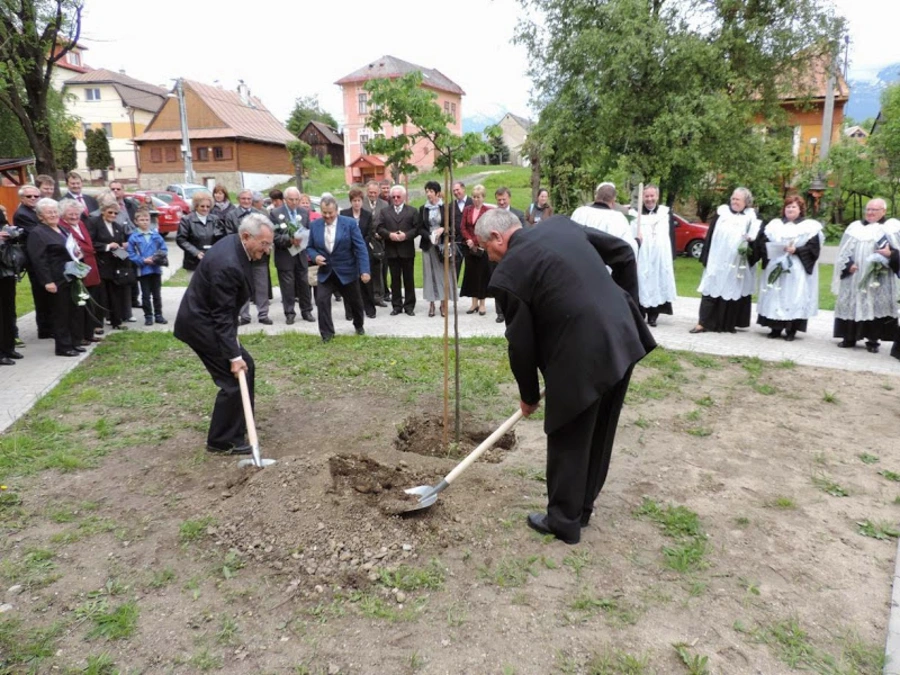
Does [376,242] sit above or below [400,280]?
above

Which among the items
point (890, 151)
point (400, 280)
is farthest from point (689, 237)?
point (400, 280)

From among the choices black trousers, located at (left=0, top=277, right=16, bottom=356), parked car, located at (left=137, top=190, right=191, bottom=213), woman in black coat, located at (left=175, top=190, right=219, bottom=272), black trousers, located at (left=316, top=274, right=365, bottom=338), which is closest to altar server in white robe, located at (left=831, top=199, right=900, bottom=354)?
black trousers, located at (left=316, top=274, right=365, bottom=338)

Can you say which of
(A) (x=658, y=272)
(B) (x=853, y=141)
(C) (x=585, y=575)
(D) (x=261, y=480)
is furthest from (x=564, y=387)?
(B) (x=853, y=141)

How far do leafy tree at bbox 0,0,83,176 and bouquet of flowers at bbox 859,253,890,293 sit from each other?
1607 cm

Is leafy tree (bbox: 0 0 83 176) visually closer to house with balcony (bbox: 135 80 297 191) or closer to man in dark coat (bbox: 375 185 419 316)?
man in dark coat (bbox: 375 185 419 316)

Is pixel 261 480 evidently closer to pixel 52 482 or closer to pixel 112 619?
pixel 112 619

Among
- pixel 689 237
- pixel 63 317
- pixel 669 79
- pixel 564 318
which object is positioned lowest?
pixel 63 317

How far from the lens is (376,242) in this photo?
1046 centimetres

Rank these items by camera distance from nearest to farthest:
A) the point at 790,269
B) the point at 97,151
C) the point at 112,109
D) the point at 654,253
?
the point at 790,269 → the point at 654,253 → the point at 97,151 → the point at 112,109

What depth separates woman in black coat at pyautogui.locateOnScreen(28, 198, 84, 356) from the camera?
7.68m

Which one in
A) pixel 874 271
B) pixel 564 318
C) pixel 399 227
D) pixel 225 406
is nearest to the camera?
pixel 564 318

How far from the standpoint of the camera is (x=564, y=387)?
11.3ft

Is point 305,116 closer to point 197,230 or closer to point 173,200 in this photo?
point 173,200

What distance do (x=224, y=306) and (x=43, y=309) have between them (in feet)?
17.8
